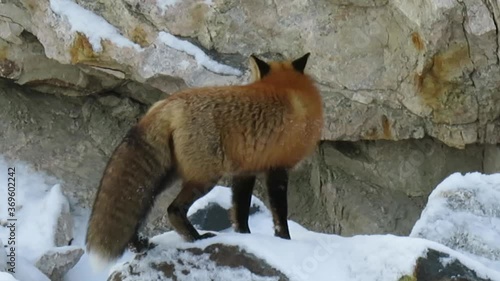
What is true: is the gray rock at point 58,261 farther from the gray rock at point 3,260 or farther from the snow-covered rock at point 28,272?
the gray rock at point 3,260

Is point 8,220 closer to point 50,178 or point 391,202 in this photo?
point 50,178

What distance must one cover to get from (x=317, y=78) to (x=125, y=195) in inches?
134

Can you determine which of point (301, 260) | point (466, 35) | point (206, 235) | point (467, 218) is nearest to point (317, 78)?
point (466, 35)

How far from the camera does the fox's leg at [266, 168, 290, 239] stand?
4.49 m

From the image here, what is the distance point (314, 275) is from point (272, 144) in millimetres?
803

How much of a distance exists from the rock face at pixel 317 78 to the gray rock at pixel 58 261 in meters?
1.33

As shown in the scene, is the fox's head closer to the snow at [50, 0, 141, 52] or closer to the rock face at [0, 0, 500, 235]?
the rock face at [0, 0, 500, 235]

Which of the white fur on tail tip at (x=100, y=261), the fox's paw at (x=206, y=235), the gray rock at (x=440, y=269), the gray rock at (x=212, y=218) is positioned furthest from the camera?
the gray rock at (x=212, y=218)

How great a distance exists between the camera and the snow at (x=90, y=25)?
281 inches

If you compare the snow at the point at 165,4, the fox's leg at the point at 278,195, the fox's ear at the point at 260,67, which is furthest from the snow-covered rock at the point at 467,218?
the snow at the point at 165,4

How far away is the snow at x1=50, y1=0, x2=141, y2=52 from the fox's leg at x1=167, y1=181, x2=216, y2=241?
321 cm

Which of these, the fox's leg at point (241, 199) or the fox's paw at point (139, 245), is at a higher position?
the fox's leg at point (241, 199)

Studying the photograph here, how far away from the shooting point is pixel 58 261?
6.40m

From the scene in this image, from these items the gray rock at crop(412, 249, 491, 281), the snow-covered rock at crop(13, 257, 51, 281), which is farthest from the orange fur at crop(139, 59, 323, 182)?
the snow-covered rock at crop(13, 257, 51, 281)
